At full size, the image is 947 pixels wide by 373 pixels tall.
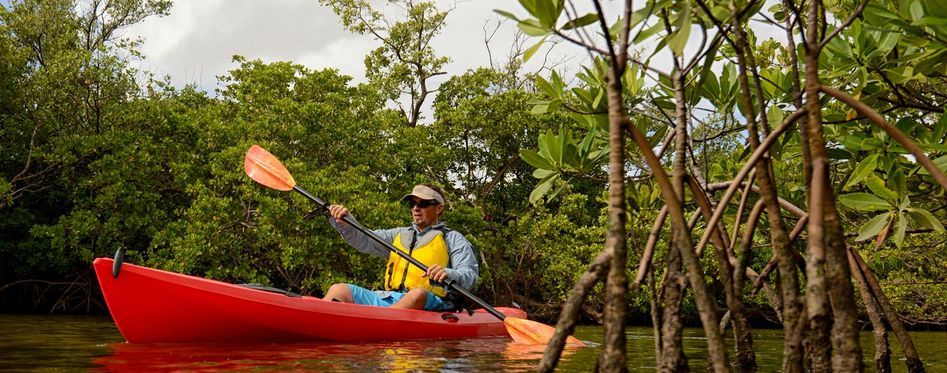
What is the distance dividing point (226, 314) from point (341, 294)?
0.93 metres

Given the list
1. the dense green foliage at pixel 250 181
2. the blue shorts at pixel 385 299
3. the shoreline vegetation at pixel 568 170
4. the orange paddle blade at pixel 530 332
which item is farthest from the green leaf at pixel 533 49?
the dense green foliage at pixel 250 181

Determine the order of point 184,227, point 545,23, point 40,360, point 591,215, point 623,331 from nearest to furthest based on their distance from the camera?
1. point 623,331
2. point 545,23
3. point 40,360
4. point 184,227
5. point 591,215

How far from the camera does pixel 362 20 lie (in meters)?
17.2

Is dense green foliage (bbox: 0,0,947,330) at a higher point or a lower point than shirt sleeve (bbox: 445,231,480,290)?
higher

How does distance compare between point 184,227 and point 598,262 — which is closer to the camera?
point 598,262

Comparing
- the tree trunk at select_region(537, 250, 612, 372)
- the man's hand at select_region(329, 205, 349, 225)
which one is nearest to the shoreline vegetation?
the tree trunk at select_region(537, 250, 612, 372)

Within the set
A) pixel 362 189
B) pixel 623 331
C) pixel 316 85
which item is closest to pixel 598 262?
pixel 623 331

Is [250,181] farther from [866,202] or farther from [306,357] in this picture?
[866,202]

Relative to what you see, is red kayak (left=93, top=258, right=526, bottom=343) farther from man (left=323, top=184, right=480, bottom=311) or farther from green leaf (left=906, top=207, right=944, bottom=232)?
green leaf (left=906, top=207, right=944, bottom=232)

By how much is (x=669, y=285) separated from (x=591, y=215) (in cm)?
1463

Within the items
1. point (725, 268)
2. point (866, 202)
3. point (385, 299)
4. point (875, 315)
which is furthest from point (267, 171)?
point (725, 268)

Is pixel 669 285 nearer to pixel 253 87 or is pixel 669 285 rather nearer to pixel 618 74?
pixel 618 74

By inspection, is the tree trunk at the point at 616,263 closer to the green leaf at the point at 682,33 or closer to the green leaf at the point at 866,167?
the green leaf at the point at 682,33

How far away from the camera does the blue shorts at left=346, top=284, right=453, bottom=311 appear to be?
545 centimetres
